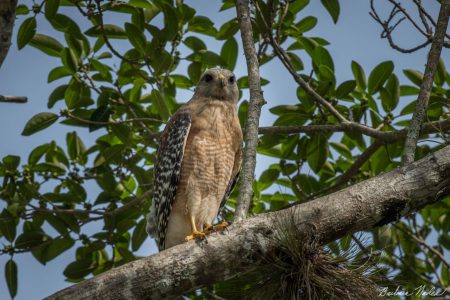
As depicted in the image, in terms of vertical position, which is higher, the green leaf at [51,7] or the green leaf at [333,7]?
the green leaf at [51,7]

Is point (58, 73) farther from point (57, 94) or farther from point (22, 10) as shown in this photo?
point (22, 10)

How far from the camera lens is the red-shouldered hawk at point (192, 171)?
5.87 metres

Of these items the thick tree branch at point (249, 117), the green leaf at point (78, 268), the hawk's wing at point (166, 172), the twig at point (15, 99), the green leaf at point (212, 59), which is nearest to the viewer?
the twig at point (15, 99)

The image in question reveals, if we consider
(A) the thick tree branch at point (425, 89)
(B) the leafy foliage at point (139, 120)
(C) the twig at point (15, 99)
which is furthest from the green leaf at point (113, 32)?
(A) the thick tree branch at point (425, 89)

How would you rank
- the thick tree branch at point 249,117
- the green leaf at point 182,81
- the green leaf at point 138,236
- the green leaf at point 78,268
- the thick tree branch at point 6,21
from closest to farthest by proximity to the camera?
the thick tree branch at point 6,21 < the thick tree branch at point 249,117 < the green leaf at point 78,268 < the green leaf at point 138,236 < the green leaf at point 182,81

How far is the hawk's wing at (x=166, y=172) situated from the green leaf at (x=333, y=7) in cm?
159

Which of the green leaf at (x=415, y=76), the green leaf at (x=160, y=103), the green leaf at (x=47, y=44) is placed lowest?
the green leaf at (x=415, y=76)

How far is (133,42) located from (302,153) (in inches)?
76.6

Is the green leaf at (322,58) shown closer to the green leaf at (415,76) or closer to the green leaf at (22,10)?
the green leaf at (415,76)

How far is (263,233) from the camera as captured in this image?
381 centimetres

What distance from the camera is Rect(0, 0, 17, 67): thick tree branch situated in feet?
10.3

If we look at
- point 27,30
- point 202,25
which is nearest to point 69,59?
point 27,30

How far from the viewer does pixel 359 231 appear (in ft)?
12.9

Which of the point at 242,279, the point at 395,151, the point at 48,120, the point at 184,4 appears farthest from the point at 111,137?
the point at 242,279
